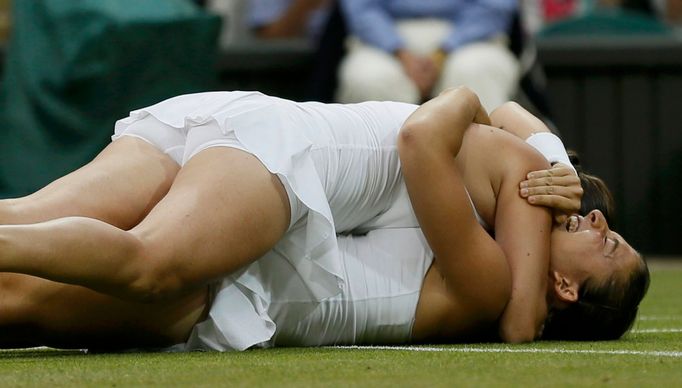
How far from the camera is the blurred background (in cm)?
663

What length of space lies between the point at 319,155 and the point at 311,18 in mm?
4752

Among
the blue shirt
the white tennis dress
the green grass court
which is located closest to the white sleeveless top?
the white tennis dress

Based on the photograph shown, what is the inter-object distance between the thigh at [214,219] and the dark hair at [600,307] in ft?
2.71

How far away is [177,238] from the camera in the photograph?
3055 millimetres

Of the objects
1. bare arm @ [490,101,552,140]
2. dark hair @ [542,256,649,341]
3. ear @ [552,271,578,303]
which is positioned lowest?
dark hair @ [542,256,649,341]

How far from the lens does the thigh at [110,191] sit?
3.23 metres

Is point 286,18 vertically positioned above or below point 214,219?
below

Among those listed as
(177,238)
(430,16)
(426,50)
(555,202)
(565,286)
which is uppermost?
(177,238)

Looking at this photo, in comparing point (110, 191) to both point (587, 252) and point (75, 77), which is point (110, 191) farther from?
point (75, 77)

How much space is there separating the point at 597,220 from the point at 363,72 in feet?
10.9

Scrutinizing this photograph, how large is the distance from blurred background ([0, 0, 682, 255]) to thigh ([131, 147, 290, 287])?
350 cm

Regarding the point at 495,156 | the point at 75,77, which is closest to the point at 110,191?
the point at 495,156

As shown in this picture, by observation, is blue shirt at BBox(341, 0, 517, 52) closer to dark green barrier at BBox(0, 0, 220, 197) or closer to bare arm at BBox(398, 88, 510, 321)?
dark green barrier at BBox(0, 0, 220, 197)

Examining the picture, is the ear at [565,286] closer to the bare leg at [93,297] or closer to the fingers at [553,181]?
the fingers at [553,181]
